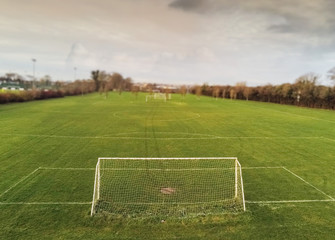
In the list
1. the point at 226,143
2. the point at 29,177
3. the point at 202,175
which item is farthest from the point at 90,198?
the point at 226,143

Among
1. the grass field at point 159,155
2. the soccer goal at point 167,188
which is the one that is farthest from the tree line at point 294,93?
the soccer goal at point 167,188

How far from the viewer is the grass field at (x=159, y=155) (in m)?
7.65

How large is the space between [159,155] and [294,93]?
54.4m

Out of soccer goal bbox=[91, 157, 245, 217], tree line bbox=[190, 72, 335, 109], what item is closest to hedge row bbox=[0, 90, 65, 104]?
soccer goal bbox=[91, 157, 245, 217]

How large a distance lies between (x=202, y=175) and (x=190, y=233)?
472cm

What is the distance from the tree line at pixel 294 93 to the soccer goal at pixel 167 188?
47.4 metres

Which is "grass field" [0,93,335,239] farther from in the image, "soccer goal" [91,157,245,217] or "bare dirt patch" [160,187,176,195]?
"bare dirt patch" [160,187,176,195]

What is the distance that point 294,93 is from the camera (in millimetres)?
60250

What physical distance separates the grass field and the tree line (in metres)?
34.5

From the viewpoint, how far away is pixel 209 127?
24.9 meters

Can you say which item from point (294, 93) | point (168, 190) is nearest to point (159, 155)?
point (168, 190)

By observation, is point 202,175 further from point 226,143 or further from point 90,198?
point 226,143

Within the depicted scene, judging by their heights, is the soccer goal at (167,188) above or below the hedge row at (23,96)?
below

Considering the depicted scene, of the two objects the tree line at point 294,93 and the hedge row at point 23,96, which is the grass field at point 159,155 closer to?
the hedge row at point 23,96
